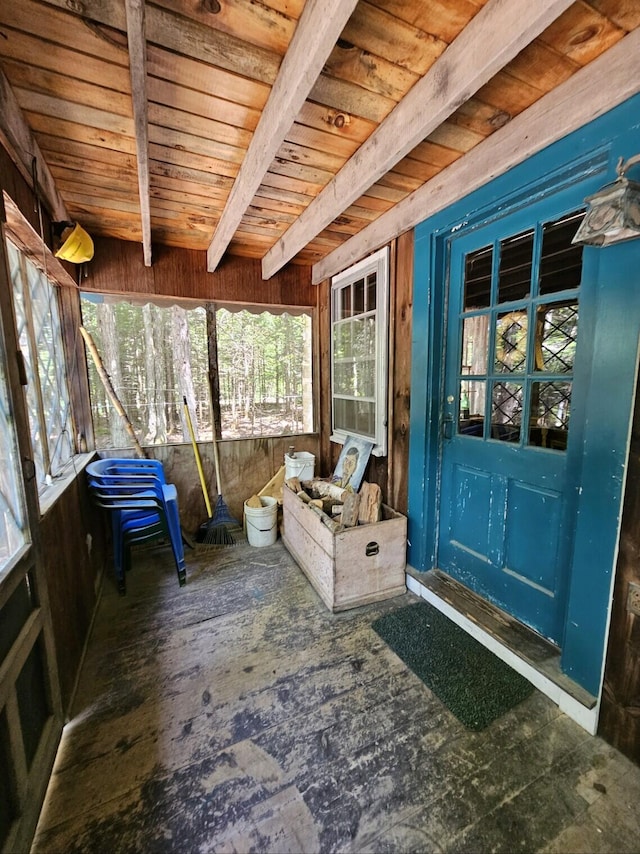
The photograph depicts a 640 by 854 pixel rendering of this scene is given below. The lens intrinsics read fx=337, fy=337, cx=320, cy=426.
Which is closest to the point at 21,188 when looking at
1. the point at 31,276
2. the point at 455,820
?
the point at 31,276

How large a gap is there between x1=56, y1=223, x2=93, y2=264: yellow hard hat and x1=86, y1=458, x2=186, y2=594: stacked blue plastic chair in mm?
1227

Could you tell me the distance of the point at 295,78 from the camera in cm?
108

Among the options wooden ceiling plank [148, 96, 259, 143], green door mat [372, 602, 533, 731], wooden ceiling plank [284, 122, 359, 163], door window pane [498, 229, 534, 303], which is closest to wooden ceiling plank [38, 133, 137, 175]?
wooden ceiling plank [148, 96, 259, 143]

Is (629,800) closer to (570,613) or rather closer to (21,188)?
(570,613)

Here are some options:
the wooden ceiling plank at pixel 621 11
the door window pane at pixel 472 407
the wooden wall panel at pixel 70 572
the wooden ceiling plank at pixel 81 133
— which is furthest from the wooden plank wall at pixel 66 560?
the door window pane at pixel 472 407

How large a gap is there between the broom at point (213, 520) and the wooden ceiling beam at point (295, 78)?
6.10ft

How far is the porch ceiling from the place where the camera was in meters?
0.98

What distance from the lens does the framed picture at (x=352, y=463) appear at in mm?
2549

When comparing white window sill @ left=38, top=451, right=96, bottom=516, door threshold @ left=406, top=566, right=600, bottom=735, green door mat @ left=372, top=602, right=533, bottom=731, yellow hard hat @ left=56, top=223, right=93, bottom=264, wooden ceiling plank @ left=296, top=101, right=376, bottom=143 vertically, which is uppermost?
wooden ceiling plank @ left=296, top=101, right=376, bottom=143

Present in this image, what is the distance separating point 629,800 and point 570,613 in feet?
1.71

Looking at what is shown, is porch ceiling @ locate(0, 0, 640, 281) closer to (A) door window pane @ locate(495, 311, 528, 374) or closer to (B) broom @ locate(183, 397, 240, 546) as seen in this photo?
(A) door window pane @ locate(495, 311, 528, 374)

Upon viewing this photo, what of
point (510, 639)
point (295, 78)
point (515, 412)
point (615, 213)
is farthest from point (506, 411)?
point (295, 78)

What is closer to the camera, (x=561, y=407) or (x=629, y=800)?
(x=629, y=800)

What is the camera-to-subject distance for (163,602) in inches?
82.1
